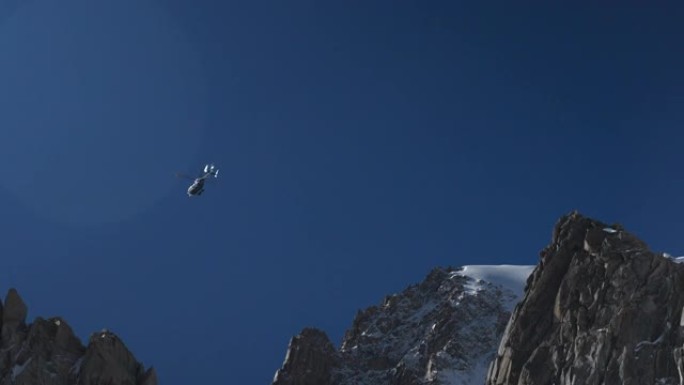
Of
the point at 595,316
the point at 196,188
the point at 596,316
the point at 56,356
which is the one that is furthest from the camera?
the point at 196,188

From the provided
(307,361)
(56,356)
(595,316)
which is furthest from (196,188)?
(307,361)

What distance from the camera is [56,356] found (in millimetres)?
84938

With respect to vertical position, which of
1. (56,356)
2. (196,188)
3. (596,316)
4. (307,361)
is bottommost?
(56,356)

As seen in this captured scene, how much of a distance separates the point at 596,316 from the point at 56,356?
49156 millimetres

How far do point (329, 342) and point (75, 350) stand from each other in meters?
99.2

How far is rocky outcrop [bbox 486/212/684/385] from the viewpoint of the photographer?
8081 centimetres

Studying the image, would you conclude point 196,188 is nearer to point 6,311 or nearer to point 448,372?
point 6,311

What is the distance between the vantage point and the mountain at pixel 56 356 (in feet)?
269

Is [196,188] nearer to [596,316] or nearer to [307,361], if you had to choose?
[596,316]

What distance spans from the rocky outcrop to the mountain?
3660 cm

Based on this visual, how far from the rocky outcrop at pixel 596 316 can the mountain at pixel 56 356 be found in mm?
36603

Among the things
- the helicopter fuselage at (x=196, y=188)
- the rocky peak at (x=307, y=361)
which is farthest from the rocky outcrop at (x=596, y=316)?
the rocky peak at (x=307, y=361)

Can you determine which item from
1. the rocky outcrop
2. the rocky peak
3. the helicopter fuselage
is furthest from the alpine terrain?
the rocky peak

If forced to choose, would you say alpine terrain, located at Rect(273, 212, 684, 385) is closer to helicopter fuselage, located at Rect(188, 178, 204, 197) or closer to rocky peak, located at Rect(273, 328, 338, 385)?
helicopter fuselage, located at Rect(188, 178, 204, 197)
